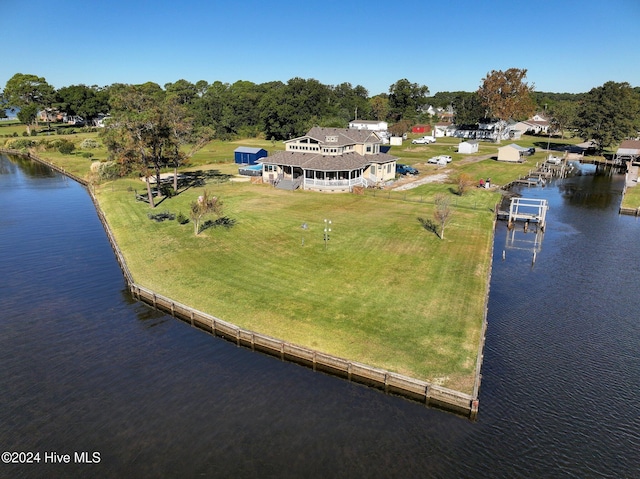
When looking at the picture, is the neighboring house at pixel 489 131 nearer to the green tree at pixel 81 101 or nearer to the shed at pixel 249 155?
the shed at pixel 249 155

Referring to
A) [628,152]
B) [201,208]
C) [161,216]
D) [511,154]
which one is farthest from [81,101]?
[628,152]

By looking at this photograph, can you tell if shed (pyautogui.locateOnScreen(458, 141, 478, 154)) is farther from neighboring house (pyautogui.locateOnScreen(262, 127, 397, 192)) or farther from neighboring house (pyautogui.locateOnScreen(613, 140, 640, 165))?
neighboring house (pyautogui.locateOnScreen(262, 127, 397, 192))

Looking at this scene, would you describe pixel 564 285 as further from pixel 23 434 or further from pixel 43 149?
pixel 43 149

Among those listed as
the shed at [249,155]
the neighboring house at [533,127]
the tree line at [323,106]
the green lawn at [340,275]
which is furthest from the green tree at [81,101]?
the neighboring house at [533,127]

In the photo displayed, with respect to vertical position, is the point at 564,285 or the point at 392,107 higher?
the point at 392,107

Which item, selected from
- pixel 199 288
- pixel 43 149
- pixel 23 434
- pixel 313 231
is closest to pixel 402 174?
pixel 313 231

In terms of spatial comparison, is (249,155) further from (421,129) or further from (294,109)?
(421,129)

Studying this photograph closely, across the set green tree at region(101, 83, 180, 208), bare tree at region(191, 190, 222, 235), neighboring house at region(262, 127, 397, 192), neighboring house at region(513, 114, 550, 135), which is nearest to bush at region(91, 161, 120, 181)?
green tree at region(101, 83, 180, 208)
